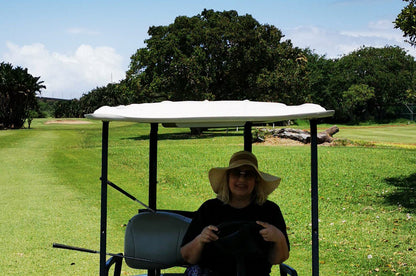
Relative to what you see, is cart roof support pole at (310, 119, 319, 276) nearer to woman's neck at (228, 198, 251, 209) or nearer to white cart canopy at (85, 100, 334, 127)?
white cart canopy at (85, 100, 334, 127)

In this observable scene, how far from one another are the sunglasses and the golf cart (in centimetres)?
33

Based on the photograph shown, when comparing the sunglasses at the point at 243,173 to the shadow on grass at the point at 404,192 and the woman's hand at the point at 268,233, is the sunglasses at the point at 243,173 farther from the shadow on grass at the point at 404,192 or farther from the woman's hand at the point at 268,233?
the shadow on grass at the point at 404,192

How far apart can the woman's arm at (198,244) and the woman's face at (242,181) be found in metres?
0.40

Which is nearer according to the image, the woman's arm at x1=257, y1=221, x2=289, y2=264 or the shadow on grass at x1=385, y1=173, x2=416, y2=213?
the woman's arm at x1=257, y1=221, x2=289, y2=264

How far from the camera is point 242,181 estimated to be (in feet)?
10.8

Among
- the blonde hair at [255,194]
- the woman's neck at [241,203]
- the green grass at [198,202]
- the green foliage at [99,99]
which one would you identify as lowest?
the green grass at [198,202]

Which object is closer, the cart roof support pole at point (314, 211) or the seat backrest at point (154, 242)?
the cart roof support pole at point (314, 211)

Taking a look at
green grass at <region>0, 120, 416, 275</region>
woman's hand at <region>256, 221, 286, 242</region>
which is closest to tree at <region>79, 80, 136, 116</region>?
green grass at <region>0, 120, 416, 275</region>

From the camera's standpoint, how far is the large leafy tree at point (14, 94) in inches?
1663

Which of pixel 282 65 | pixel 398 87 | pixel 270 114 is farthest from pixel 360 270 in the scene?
pixel 398 87

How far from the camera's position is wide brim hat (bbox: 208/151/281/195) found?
3.29m

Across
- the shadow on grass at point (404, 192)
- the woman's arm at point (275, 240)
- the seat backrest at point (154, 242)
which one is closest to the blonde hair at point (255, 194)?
the woman's arm at point (275, 240)

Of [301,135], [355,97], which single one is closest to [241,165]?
[301,135]

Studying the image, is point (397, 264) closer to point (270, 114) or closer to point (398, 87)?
point (270, 114)
